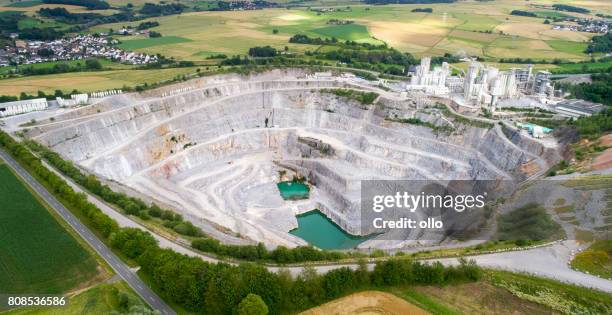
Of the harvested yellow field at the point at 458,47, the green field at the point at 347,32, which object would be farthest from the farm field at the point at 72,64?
the harvested yellow field at the point at 458,47

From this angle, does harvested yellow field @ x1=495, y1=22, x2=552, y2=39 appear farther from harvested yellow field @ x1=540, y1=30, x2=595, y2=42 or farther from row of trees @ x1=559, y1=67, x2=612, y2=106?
row of trees @ x1=559, y1=67, x2=612, y2=106

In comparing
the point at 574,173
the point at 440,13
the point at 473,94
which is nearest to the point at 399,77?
the point at 473,94

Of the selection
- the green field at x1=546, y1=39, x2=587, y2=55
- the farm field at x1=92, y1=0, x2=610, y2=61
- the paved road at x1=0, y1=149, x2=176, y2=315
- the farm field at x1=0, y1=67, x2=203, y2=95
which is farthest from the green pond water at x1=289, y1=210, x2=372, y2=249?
the green field at x1=546, y1=39, x2=587, y2=55

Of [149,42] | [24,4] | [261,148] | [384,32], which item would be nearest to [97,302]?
[261,148]

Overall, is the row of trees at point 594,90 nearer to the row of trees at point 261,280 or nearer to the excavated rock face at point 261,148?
the excavated rock face at point 261,148

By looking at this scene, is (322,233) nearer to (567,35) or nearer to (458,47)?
(458,47)
